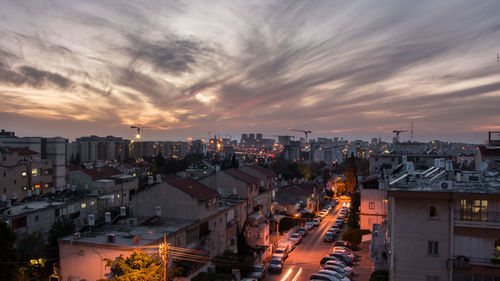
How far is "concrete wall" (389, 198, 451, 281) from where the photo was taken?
12797 millimetres

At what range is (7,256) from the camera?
16.9 meters

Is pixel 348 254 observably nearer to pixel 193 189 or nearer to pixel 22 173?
pixel 193 189

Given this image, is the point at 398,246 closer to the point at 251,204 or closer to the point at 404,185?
the point at 404,185

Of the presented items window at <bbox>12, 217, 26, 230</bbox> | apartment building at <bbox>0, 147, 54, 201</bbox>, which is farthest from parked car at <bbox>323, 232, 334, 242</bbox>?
apartment building at <bbox>0, 147, 54, 201</bbox>

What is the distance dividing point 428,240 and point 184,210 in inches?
524

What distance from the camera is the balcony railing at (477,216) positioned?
12359mm

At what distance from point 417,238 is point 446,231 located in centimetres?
105

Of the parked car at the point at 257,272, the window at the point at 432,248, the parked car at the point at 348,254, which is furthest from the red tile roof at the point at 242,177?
the window at the point at 432,248

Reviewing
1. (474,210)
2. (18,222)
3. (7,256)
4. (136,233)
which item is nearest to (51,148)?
(18,222)

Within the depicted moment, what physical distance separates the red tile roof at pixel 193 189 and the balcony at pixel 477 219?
13.3 meters

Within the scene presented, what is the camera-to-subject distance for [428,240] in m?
12.9

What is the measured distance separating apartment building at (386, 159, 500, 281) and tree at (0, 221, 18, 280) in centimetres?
1794

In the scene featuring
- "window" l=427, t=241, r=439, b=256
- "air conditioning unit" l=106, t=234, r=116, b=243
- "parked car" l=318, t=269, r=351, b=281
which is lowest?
"parked car" l=318, t=269, r=351, b=281

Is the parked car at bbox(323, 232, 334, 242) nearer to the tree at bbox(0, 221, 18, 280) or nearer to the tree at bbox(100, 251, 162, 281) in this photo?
the tree at bbox(100, 251, 162, 281)
